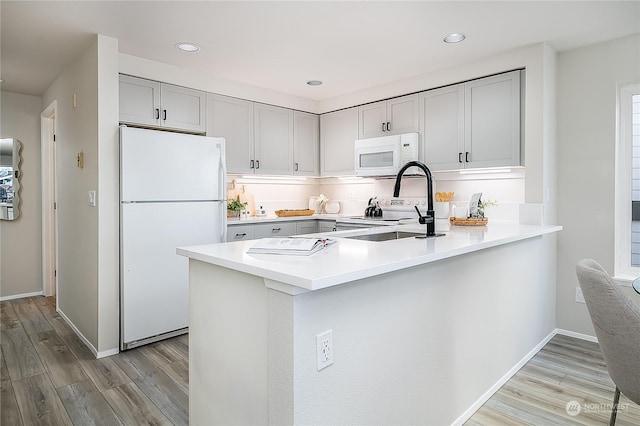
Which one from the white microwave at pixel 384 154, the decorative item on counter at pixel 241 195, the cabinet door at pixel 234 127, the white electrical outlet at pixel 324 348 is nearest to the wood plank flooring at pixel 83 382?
the white electrical outlet at pixel 324 348

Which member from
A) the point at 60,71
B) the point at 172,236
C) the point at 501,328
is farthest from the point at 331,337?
the point at 60,71

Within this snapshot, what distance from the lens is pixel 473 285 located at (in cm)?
208

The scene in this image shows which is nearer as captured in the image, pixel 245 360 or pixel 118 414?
pixel 245 360

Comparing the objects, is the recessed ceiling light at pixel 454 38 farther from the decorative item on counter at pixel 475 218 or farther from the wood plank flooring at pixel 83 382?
the wood plank flooring at pixel 83 382

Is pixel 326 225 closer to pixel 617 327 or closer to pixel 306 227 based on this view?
pixel 306 227

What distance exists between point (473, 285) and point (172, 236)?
7.47 feet

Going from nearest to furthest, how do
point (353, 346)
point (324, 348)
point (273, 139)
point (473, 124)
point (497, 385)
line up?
1. point (324, 348)
2. point (353, 346)
3. point (497, 385)
4. point (473, 124)
5. point (273, 139)

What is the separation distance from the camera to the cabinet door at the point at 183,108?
3.56 meters

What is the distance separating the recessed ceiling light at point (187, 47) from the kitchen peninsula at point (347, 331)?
2.01 metres

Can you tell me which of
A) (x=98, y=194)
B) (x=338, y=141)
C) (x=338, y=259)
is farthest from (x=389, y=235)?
(x=338, y=141)

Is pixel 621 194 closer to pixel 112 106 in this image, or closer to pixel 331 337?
pixel 331 337

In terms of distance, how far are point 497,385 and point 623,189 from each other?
199 centimetres

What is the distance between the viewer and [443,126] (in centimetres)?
370

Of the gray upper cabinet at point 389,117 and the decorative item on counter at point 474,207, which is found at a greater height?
the gray upper cabinet at point 389,117
